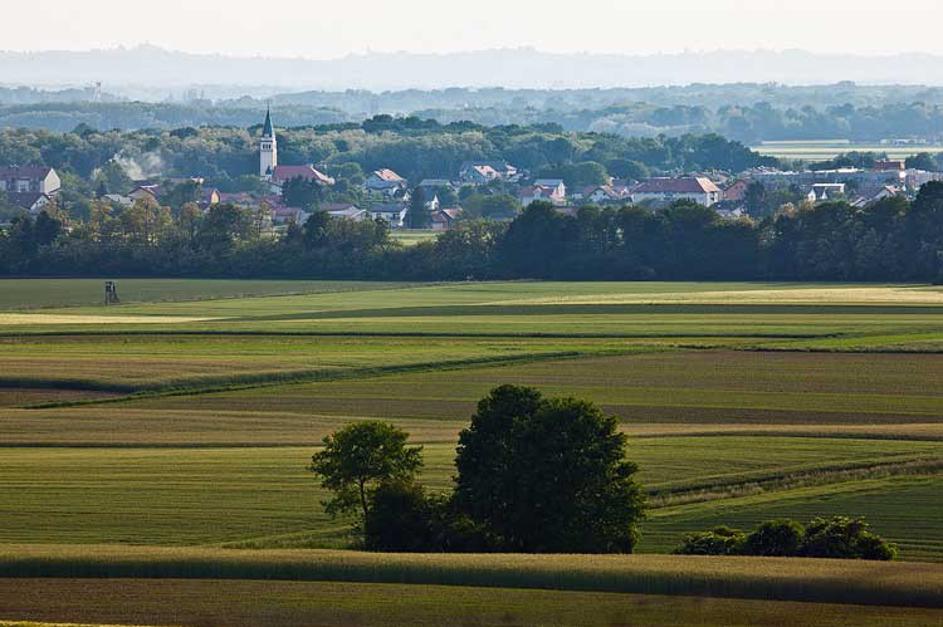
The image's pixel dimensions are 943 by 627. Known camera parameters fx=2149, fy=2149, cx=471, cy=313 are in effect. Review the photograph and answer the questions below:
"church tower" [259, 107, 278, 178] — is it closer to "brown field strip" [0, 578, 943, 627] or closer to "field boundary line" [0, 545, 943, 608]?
"field boundary line" [0, 545, 943, 608]

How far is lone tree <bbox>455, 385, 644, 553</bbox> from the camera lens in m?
31.3

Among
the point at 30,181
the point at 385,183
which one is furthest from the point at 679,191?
the point at 30,181

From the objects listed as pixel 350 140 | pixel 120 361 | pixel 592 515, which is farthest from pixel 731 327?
pixel 350 140

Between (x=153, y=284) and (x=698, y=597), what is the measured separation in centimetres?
6266

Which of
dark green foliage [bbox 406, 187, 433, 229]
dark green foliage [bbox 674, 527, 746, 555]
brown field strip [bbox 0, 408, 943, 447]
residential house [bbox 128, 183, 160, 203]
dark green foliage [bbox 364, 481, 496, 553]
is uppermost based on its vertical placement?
dark green foliage [bbox 674, 527, 746, 555]

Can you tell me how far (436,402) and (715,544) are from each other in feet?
56.2

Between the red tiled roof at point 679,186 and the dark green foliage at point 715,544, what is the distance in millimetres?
116526

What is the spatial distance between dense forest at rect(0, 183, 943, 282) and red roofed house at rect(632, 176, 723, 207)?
48121mm

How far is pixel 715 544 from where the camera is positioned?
1169 inches

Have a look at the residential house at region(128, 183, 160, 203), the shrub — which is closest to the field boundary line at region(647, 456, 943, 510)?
the shrub

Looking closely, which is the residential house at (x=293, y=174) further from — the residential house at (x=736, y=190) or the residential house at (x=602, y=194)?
the residential house at (x=736, y=190)

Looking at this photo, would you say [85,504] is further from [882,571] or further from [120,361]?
[120,361]

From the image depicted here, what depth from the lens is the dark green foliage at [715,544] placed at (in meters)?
29.6

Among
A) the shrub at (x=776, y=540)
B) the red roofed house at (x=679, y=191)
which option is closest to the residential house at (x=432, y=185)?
the red roofed house at (x=679, y=191)
